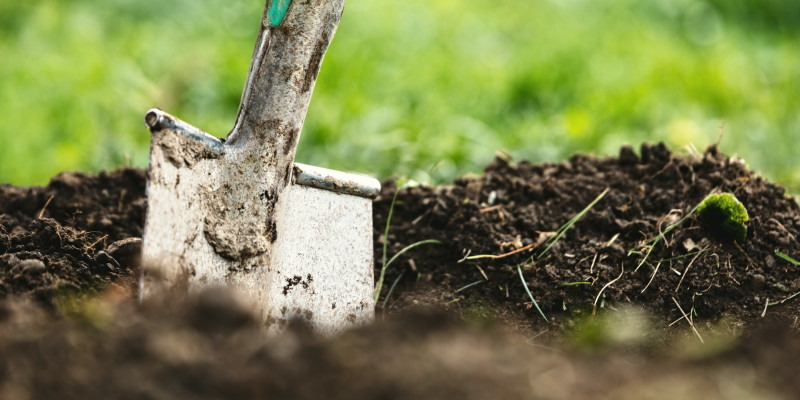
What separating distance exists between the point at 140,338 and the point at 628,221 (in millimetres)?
1606

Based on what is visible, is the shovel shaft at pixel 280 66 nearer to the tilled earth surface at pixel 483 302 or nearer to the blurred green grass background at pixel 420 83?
the tilled earth surface at pixel 483 302

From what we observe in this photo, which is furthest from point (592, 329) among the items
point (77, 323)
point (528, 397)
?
point (77, 323)

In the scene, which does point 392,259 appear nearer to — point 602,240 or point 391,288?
point 391,288

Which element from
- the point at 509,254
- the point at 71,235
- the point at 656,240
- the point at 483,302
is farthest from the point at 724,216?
the point at 71,235

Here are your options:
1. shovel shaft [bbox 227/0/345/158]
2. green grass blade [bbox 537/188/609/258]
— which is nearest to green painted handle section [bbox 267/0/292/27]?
shovel shaft [bbox 227/0/345/158]

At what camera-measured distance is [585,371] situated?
1.11 metres

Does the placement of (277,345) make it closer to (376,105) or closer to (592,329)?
(592,329)

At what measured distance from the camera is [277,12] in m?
1.75

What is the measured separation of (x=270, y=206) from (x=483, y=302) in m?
0.71

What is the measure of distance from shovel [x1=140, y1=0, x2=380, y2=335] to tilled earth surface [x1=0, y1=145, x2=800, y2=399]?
0.46ft

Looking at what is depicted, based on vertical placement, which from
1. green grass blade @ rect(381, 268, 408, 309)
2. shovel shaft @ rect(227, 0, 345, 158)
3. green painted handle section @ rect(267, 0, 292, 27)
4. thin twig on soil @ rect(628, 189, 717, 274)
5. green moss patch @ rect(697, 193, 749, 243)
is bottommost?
green grass blade @ rect(381, 268, 408, 309)

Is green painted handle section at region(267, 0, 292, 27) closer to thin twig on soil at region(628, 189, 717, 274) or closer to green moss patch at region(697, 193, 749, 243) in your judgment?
thin twig on soil at region(628, 189, 717, 274)

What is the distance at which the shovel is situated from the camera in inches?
62.7

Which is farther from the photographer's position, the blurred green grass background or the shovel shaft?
the blurred green grass background
